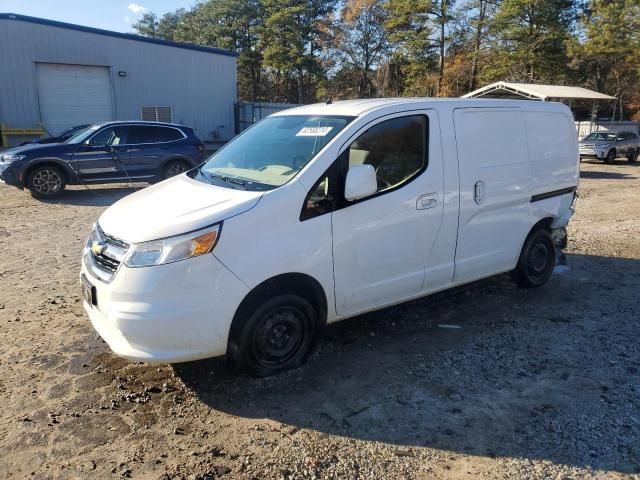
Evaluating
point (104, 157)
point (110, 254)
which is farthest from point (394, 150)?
point (104, 157)

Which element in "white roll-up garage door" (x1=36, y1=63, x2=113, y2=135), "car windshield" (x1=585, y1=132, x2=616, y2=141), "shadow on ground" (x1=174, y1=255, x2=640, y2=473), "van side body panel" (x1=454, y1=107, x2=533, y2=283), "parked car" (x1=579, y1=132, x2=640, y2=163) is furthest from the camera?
"car windshield" (x1=585, y1=132, x2=616, y2=141)

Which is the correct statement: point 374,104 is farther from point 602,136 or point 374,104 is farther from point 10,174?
point 602,136

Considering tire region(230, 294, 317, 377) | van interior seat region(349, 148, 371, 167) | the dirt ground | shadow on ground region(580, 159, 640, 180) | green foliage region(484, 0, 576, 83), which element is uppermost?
green foliage region(484, 0, 576, 83)

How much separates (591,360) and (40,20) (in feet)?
72.2

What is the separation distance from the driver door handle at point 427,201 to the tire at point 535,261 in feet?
5.57

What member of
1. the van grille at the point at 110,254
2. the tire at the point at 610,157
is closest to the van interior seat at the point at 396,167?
the van grille at the point at 110,254

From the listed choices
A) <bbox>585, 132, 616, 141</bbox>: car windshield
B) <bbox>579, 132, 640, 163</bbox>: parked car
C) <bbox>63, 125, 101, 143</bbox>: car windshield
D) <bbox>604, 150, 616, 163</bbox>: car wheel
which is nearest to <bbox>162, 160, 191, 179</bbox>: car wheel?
<bbox>63, 125, 101, 143</bbox>: car windshield

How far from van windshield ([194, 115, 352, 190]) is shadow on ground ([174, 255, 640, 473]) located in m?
1.45

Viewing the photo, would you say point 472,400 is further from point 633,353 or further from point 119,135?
point 119,135

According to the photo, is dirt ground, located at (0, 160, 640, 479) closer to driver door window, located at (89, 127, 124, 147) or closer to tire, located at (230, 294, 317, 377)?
tire, located at (230, 294, 317, 377)

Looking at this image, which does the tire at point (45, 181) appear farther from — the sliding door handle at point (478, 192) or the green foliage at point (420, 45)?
the green foliage at point (420, 45)

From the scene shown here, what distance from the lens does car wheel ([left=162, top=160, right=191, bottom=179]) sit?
41.1ft

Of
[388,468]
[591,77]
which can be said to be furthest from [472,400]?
[591,77]

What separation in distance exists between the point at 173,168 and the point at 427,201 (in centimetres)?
964
